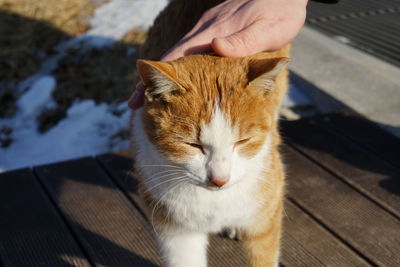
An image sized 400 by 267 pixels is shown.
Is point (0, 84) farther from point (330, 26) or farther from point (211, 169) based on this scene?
point (211, 169)

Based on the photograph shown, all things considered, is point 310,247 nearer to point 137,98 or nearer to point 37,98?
point 137,98

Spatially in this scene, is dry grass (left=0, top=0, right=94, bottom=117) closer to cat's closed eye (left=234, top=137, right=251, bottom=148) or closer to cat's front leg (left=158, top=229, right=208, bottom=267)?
cat's front leg (left=158, top=229, right=208, bottom=267)

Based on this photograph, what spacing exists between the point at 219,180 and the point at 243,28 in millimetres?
676

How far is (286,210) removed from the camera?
251cm

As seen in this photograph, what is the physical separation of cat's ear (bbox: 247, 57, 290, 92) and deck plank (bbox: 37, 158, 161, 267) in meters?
1.00

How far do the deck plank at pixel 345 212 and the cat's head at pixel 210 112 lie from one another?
2.80ft

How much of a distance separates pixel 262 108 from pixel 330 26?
121 inches

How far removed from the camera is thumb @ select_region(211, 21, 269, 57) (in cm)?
176

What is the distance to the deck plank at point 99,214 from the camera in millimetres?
2264

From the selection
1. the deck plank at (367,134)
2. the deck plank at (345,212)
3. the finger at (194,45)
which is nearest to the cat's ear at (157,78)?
the finger at (194,45)

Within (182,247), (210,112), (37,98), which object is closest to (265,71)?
(210,112)

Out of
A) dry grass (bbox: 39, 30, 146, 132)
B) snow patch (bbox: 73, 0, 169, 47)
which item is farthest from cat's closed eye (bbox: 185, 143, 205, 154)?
snow patch (bbox: 73, 0, 169, 47)

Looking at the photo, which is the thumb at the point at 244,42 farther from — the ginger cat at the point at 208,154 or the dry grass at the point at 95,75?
the dry grass at the point at 95,75

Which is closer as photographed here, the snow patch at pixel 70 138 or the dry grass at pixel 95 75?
the snow patch at pixel 70 138
